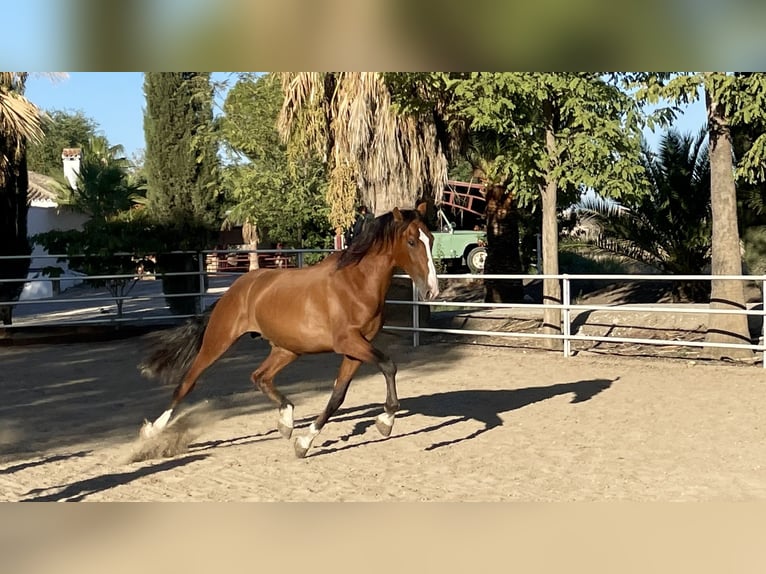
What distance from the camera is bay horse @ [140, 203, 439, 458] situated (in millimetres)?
6043

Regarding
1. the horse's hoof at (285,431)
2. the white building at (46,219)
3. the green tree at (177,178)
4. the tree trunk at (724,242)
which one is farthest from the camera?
the white building at (46,219)

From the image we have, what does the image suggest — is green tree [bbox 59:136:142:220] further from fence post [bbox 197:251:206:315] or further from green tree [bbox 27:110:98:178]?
green tree [bbox 27:110:98:178]

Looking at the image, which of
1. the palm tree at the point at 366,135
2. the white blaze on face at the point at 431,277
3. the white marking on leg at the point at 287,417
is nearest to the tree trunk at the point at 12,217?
the palm tree at the point at 366,135

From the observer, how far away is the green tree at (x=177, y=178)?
16.3m

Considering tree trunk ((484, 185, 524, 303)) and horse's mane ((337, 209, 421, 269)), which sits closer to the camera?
horse's mane ((337, 209, 421, 269))

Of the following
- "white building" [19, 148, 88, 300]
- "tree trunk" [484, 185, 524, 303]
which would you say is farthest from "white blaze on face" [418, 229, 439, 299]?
"white building" [19, 148, 88, 300]

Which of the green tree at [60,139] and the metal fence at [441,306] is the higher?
the green tree at [60,139]

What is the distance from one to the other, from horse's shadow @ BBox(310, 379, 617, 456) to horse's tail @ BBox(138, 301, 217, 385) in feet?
4.29

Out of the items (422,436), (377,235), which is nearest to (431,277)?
(377,235)

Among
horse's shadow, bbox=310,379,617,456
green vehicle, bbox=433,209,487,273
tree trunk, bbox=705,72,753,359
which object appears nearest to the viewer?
horse's shadow, bbox=310,379,617,456

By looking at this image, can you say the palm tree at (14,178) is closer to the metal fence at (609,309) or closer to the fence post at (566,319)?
the metal fence at (609,309)
